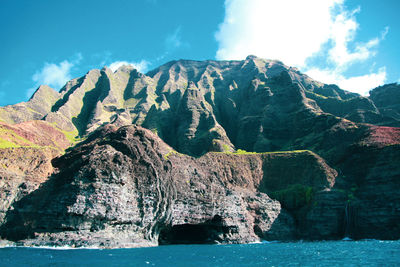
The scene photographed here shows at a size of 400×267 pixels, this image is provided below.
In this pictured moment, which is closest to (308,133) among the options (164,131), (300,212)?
(300,212)

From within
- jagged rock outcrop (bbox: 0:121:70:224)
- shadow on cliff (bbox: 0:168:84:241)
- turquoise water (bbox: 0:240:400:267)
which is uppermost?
jagged rock outcrop (bbox: 0:121:70:224)

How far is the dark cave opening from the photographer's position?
8225 centimetres

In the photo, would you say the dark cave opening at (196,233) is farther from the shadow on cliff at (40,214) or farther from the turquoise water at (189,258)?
the turquoise water at (189,258)

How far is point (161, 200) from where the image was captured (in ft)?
235

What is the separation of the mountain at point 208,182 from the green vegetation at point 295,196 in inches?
13.9

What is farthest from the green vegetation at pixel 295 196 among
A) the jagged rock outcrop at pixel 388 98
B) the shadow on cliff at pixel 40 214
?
the jagged rock outcrop at pixel 388 98

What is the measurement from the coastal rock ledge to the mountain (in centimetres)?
27

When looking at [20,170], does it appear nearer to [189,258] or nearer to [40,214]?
[40,214]

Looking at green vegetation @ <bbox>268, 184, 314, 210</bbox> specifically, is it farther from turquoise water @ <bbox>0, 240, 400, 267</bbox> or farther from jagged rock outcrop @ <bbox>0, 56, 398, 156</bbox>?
turquoise water @ <bbox>0, 240, 400, 267</bbox>

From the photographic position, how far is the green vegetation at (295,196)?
10131cm

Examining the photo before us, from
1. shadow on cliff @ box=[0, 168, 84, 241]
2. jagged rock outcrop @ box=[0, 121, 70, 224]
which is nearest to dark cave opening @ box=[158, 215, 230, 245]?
shadow on cliff @ box=[0, 168, 84, 241]

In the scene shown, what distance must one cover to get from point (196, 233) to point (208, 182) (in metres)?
16.3

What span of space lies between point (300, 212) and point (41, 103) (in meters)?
168

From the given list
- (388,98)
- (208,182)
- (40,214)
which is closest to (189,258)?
(40,214)
